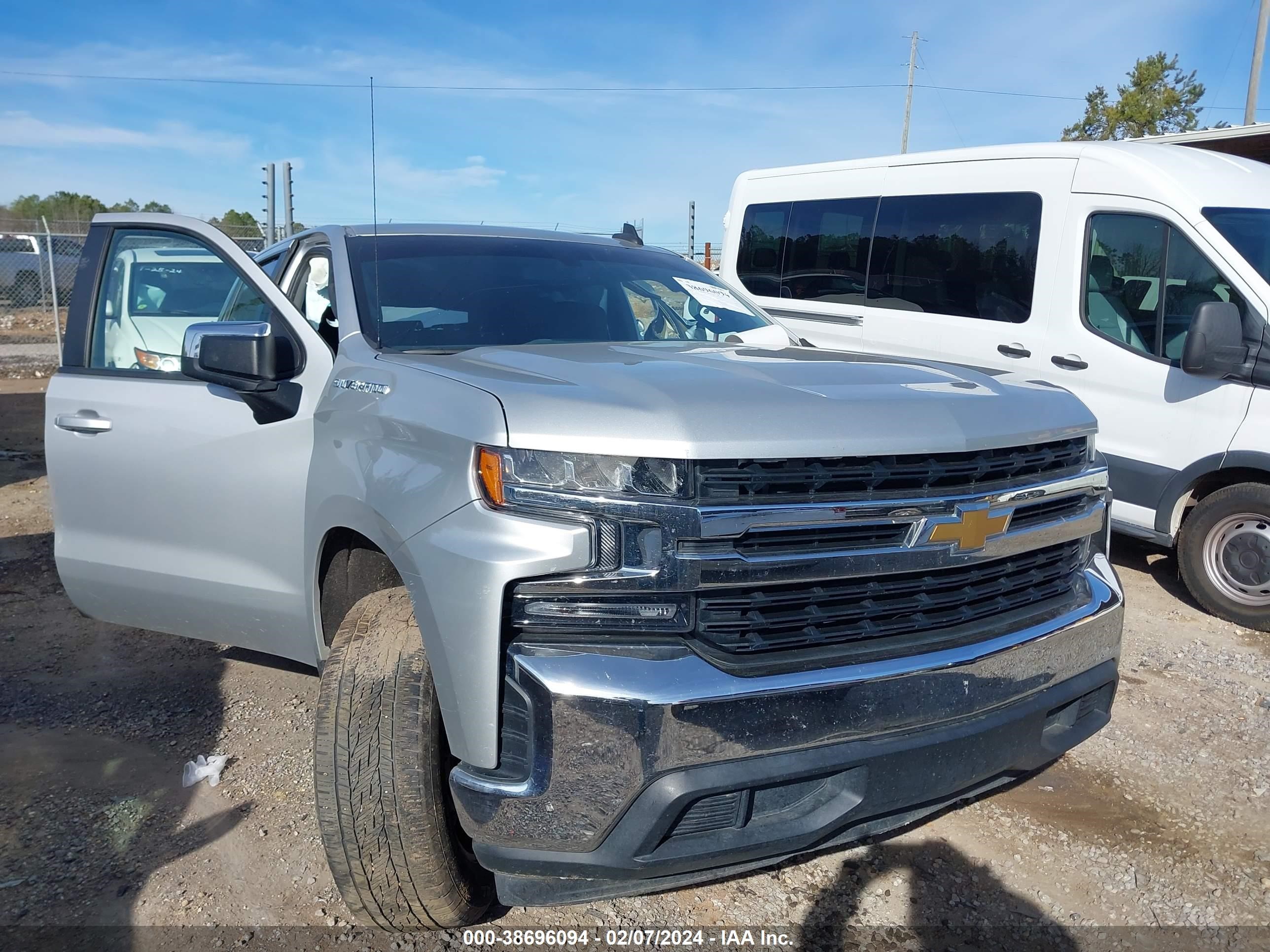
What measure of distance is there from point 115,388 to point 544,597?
2.12 m

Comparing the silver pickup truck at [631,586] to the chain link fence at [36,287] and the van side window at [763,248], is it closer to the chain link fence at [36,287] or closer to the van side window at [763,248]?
the van side window at [763,248]

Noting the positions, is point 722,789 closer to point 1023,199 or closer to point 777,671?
point 777,671

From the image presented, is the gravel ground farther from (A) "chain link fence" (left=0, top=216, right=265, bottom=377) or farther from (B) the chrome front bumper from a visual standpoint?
(B) the chrome front bumper

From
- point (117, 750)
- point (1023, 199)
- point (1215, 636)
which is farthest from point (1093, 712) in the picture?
point (1023, 199)

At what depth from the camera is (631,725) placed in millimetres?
1837

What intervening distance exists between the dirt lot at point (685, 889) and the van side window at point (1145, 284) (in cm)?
189

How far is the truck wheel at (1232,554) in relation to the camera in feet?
15.6

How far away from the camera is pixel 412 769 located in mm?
2170

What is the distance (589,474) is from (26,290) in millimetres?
23500

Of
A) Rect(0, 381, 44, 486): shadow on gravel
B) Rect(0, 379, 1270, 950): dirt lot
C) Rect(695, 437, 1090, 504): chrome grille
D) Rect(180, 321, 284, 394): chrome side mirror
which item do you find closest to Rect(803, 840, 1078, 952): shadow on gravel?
Rect(0, 379, 1270, 950): dirt lot

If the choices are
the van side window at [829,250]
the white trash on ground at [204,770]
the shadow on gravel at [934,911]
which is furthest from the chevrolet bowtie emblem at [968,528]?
the van side window at [829,250]

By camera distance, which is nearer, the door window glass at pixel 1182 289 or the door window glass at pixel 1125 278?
the door window glass at pixel 1182 289

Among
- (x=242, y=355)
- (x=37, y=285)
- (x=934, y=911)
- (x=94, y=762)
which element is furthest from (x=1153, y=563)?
(x=37, y=285)

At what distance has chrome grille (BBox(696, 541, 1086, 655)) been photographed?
197 centimetres
